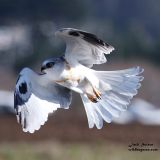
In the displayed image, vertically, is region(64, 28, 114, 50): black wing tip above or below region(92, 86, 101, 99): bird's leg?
above

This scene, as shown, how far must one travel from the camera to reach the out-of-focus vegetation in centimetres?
4097

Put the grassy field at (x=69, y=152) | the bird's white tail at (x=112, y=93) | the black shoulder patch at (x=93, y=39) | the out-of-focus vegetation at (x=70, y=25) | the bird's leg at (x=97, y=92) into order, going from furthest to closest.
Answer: the out-of-focus vegetation at (x=70, y=25) < the grassy field at (x=69, y=152) < the bird's white tail at (x=112, y=93) < the bird's leg at (x=97, y=92) < the black shoulder patch at (x=93, y=39)

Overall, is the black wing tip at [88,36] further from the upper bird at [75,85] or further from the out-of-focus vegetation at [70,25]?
the out-of-focus vegetation at [70,25]

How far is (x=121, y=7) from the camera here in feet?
204

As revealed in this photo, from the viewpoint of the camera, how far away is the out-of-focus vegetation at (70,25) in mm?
40969

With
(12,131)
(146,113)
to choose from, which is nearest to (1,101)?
(146,113)

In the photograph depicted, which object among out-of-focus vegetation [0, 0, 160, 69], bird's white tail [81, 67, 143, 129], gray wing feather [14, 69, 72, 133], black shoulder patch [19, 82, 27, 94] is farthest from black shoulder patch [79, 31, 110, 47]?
out-of-focus vegetation [0, 0, 160, 69]

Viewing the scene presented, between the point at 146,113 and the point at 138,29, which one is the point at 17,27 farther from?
the point at 146,113

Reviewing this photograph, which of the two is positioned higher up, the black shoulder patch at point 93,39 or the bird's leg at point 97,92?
the black shoulder patch at point 93,39

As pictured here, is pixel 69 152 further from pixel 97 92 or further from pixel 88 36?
pixel 88 36

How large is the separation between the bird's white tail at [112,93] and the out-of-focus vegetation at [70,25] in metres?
25.7

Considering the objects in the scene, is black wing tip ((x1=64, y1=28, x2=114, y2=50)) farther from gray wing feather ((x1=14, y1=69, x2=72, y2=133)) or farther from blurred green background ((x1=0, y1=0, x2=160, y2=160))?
blurred green background ((x1=0, y1=0, x2=160, y2=160))

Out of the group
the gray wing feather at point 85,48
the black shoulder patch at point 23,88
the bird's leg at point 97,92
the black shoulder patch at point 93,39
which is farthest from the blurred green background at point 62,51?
the black shoulder patch at point 93,39

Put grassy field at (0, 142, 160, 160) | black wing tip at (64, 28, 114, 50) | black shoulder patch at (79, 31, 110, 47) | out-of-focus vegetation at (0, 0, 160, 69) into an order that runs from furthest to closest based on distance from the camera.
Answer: out-of-focus vegetation at (0, 0, 160, 69)
grassy field at (0, 142, 160, 160)
black shoulder patch at (79, 31, 110, 47)
black wing tip at (64, 28, 114, 50)
